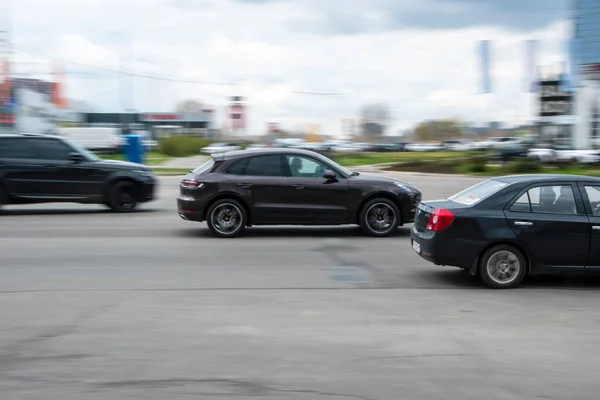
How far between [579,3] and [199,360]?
6055cm

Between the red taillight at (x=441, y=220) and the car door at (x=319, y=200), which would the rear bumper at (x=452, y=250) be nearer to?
the red taillight at (x=441, y=220)

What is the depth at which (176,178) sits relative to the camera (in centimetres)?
3131

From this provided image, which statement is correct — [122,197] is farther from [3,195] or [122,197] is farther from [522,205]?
[522,205]

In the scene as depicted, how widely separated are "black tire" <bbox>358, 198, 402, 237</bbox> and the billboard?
39.1 meters

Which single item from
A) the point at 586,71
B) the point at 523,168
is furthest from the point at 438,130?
the point at 523,168

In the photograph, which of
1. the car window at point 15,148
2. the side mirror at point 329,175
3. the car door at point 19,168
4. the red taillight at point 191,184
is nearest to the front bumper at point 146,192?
the car door at point 19,168

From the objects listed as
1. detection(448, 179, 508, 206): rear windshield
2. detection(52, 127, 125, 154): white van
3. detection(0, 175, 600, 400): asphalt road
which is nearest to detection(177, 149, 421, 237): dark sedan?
detection(0, 175, 600, 400): asphalt road

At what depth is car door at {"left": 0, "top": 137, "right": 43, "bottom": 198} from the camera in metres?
15.8

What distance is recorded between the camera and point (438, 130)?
129750 millimetres

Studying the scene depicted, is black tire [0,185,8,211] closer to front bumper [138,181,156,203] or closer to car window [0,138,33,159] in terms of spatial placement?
car window [0,138,33,159]

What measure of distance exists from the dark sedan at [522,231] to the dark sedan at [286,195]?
13.5 ft

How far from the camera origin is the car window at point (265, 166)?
12.9m

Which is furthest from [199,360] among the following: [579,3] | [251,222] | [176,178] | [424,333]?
[579,3]

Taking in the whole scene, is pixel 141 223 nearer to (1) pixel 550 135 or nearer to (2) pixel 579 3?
(2) pixel 579 3
